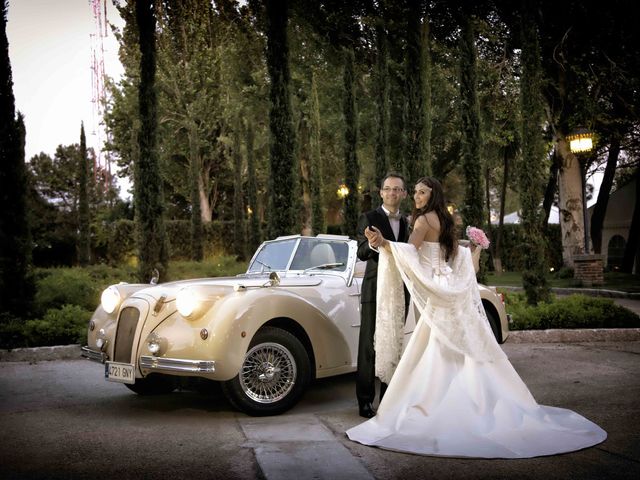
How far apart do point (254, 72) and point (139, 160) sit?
807 inches

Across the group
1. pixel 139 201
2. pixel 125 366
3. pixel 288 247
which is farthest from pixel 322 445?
pixel 139 201

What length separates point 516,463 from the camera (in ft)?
13.8

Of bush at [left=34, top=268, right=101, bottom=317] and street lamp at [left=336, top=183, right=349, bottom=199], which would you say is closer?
bush at [left=34, top=268, right=101, bottom=317]

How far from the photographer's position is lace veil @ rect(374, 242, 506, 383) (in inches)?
208

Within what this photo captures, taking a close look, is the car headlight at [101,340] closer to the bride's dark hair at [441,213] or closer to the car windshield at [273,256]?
the car windshield at [273,256]

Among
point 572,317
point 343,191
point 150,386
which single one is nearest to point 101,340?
point 150,386

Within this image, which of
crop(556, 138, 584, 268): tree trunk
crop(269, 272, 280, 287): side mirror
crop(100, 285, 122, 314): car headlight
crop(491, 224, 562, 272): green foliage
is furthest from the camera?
crop(491, 224, 562, 272): green foliage

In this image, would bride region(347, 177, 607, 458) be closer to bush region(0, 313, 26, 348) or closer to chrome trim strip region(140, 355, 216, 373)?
chrome trim strip region(140, 355, 216, 373)

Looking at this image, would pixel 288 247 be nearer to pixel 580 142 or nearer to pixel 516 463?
pixel 516 463

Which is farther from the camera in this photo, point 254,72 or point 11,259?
point 254,72

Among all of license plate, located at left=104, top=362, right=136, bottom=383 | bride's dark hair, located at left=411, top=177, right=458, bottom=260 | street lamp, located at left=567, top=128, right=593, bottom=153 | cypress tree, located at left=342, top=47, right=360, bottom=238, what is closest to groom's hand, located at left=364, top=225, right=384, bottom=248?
bride's dark hair, located at left=411, top=177, right=458, bottom=260

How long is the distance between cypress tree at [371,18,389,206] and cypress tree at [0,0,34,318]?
37.6ft

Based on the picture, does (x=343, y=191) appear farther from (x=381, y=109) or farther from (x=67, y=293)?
(x=67, y=293)

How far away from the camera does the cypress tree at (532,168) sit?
40.0 ft
